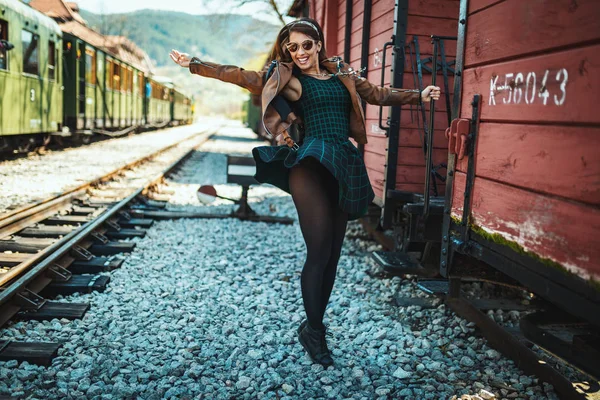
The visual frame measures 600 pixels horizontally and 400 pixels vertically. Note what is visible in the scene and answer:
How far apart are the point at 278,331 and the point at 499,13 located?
2.35m

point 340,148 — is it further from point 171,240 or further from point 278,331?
point 171,240

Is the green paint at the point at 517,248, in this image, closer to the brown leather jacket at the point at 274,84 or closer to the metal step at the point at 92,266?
the brown leather jacket at the point at 274,84

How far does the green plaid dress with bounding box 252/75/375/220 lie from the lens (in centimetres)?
302

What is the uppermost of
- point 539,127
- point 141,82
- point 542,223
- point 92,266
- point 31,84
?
point 141,82

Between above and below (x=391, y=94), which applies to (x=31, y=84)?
above

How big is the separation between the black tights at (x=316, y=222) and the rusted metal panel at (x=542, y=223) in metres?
0.77

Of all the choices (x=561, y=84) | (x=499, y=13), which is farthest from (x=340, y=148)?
(x=561, y=84)

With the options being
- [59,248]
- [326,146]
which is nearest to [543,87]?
[326,146]

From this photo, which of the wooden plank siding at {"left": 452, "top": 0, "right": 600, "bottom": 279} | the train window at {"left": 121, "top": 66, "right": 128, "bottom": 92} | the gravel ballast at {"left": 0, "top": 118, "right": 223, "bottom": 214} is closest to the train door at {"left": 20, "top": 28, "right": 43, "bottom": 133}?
the gravel ballast at {"left": 0, "top": 118, "right": 223, "bottom": 214}

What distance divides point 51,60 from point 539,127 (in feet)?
44.1

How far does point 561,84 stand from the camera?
2.10m

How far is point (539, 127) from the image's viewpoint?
225cm

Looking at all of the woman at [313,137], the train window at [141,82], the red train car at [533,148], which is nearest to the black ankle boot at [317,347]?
the woman at [313,137]

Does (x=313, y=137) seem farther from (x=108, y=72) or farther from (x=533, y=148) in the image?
(x=108, y=72)
